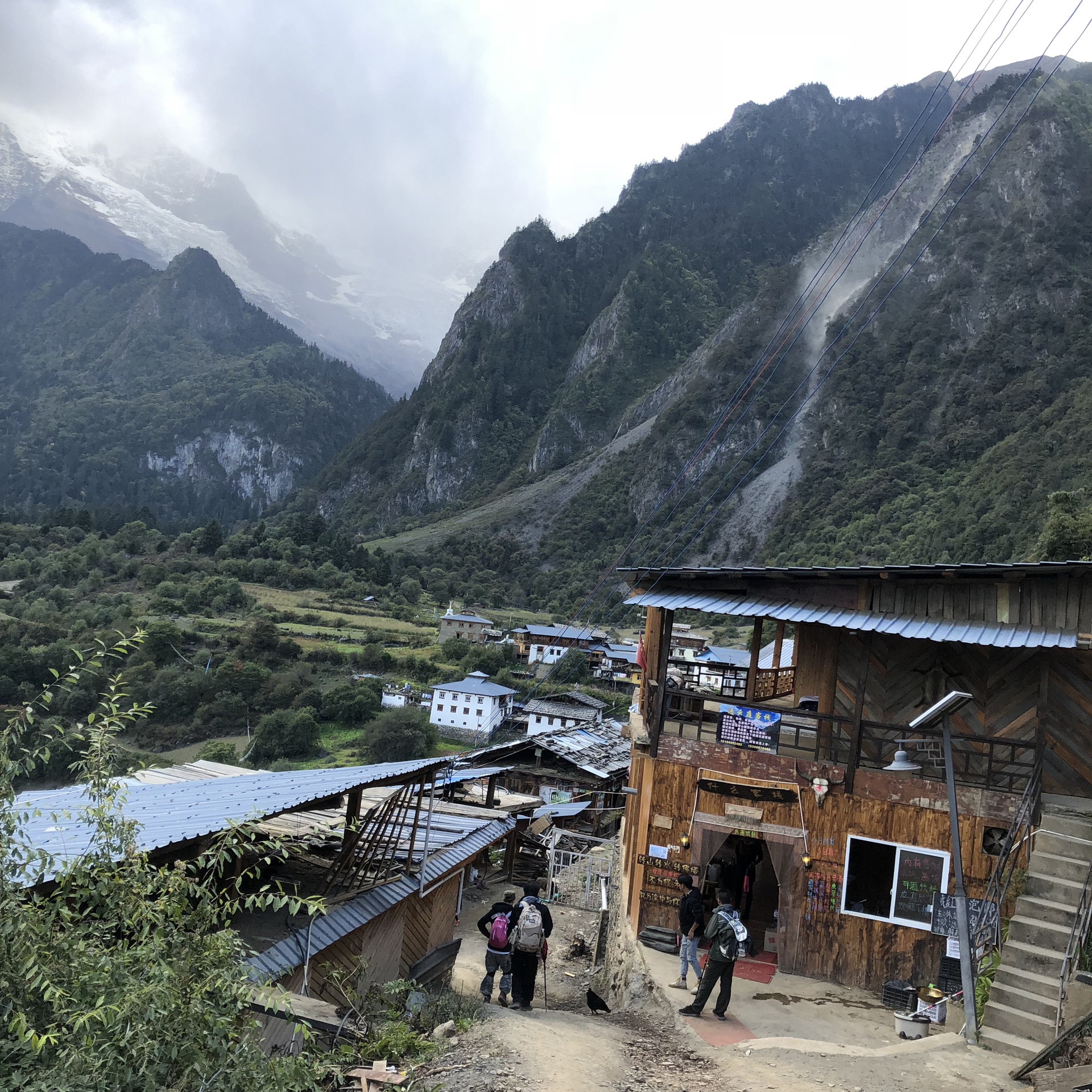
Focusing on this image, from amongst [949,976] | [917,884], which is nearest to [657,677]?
[917,884]

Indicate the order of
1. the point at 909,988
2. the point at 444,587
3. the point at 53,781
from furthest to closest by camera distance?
the point at 444,587, the point at 53,781, the point at 909,988

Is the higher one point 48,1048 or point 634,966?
point 48,1048

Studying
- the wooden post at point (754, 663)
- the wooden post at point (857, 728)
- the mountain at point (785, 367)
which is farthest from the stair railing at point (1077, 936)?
the mountain at point (785, 367)

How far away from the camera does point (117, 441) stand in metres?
192

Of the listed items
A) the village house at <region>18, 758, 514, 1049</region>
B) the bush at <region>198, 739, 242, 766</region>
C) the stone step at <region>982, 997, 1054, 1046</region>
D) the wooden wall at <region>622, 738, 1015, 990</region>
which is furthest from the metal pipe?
the bush at <region>198, 739, 242, 766</region>

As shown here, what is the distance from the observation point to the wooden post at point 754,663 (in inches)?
518

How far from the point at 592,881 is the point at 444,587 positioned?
84.6 m

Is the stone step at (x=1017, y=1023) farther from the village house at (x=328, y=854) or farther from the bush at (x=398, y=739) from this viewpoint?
the bush at (x=398, y=739)

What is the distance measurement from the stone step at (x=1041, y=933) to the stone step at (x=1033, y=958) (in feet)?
0.12

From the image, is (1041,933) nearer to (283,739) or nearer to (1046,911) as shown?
(1046,911)

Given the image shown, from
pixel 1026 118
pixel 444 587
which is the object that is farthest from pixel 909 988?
pixel 1026 118

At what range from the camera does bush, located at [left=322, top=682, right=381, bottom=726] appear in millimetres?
51844

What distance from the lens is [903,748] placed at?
10516mm

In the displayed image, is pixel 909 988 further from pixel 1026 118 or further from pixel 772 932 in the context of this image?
pixel 1026 118
